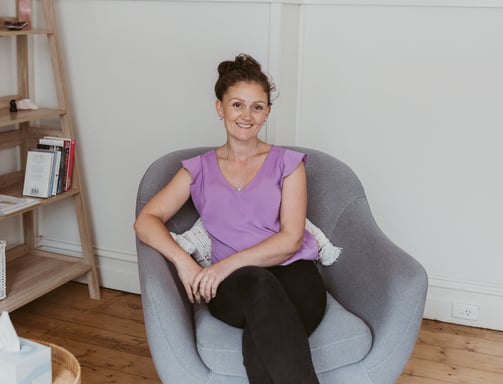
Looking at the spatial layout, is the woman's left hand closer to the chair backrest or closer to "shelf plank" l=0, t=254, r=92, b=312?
the chair backrest

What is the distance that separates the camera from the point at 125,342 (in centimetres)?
294

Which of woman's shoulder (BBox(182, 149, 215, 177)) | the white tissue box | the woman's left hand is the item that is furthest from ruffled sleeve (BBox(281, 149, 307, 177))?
the white tissue box

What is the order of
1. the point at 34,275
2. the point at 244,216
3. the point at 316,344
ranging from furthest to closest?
the point at 34,275, the point at 244,216, the point at 316,344

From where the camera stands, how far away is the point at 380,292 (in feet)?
7.06

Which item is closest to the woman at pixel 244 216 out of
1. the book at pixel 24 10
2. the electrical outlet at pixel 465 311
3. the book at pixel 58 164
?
the book at pixel 58 164

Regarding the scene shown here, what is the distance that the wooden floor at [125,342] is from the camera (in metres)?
2.72

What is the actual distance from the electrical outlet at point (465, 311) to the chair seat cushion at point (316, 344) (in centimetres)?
112

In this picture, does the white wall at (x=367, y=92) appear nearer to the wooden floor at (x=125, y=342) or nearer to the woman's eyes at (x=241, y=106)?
the wooden floor at (x=125, y=342)

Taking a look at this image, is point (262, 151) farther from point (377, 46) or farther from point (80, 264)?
point (80, 264)

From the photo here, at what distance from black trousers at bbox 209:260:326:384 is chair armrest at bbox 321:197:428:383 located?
16 cm

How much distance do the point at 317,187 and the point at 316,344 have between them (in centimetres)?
63

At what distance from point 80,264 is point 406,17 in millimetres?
1666

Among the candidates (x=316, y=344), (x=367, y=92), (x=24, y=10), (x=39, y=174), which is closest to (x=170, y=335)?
(x=316, y=344)

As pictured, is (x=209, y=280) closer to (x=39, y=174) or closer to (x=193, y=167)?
(x=193, y=167)
